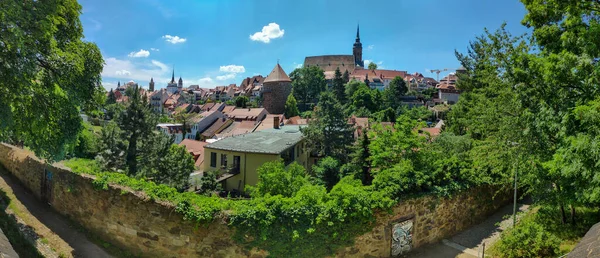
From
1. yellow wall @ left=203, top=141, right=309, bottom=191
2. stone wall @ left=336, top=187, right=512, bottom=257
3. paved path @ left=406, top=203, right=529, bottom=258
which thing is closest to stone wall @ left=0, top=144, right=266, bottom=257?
stone wall @ left=336, top=187, right=512, bottom=257

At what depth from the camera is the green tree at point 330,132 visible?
2388cm

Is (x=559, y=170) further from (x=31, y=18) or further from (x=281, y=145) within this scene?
(x=281, y=145)

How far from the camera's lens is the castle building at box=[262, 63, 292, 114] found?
216 ft

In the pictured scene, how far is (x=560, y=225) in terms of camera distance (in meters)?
11.1

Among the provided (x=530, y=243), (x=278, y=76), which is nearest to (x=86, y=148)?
(x=530, y=243)

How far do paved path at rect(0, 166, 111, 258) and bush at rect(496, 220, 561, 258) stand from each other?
11.8 metres

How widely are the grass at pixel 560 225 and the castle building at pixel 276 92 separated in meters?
55.7

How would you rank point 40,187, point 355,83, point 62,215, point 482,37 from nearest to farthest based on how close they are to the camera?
1. point 62,215
2. point 40,187
3. point 482,37
4. point 355,83

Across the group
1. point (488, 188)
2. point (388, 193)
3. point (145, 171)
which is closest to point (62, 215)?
point (145, 171)

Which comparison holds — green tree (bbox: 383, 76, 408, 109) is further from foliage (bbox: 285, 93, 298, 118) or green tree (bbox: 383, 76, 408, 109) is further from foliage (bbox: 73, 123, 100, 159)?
foliage (bbox: 73, 123, 100, 159)

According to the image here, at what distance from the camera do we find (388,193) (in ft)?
32.4

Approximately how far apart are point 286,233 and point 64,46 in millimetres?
8063

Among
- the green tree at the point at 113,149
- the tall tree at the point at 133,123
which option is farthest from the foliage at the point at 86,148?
the tall tree at the point at 133,123

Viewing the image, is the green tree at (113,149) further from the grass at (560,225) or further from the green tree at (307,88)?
the green tree at (307,88)
